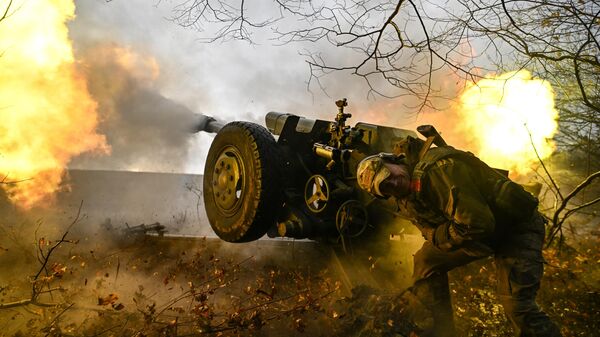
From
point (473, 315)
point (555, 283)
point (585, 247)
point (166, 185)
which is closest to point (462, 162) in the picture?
point (473, 315)

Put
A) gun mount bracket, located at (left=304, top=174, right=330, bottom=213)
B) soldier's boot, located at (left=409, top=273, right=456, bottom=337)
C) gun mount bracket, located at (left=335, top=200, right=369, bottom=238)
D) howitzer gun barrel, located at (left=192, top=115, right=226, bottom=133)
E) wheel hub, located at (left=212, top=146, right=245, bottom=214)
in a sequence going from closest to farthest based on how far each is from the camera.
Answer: soldier's boot, located at (left=409, top=273, right=456, bottom=337) → gun mount bracket, located at (left=335, top=200, right=369, bottom=238) → gun mount bracket, located at (left=304, top=174, right=330, bottom=213) → wheel hub, located at (left=212, top=146, right=245, bottom=214) → howitzer gun barrel, located at (left=192, top=115, right=226, bottom=133)

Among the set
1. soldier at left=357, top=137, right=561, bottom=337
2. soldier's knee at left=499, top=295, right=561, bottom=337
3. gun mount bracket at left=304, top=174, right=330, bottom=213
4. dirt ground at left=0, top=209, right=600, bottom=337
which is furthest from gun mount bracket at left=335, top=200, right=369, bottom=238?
soldier's knee at left=499, top=295, right=561, bottom=337

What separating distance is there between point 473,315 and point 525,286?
1934mm

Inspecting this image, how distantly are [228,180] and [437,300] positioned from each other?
2862 millimetres

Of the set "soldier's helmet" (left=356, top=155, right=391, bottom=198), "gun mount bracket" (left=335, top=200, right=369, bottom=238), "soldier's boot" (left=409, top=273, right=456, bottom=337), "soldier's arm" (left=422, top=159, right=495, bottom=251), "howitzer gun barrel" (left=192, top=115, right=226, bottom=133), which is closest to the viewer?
"soldier's arm" (left=422, top=159, right=495, bottom=251)

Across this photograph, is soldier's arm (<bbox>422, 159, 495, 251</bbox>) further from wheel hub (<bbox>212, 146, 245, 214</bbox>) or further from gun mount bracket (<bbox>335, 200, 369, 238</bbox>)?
wheel hub (<bbox>212, 146, 245, 214</bbox>)

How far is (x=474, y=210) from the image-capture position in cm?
272

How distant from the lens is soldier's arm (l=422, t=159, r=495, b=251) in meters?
2.72

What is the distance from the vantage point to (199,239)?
21.5ft

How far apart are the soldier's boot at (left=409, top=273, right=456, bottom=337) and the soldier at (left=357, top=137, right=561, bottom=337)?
25.7 inches

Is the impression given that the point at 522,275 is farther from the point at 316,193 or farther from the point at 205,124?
the point at 205,124

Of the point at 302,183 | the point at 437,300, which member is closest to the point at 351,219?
the point at 302,183

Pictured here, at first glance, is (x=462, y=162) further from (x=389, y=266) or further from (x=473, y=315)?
(x=473, y=315)

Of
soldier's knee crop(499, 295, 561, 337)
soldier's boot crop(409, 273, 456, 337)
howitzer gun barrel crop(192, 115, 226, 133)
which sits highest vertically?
howitzer gun barrel crop(192, 115, 226, 133)
